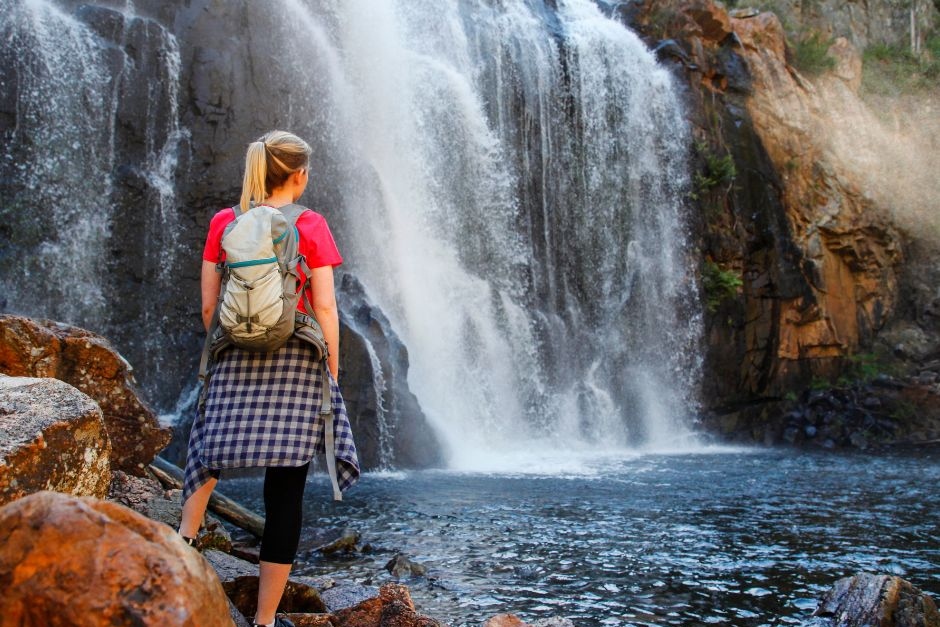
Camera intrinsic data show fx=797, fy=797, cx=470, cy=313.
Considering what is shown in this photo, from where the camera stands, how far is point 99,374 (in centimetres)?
466

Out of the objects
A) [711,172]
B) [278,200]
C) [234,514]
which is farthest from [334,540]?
[711,172]

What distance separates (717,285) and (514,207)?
15.2 feet

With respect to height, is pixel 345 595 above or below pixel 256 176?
below

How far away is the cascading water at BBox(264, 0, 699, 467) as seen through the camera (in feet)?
43.8

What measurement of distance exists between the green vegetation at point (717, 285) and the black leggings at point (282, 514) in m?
14.9

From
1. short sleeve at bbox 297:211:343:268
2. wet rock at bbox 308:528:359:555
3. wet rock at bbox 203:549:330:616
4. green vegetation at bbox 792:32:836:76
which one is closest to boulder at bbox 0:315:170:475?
wet rock at bbox 203:549:330:616

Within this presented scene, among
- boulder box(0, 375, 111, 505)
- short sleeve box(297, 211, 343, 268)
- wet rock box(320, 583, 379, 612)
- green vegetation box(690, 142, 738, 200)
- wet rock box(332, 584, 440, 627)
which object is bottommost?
wet rock box(320, 583, 379, 612)

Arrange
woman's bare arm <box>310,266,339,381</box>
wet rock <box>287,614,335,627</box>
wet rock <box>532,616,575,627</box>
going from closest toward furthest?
woman's bare arm <box>310,266,339,381</box> < wet rock <box>287,614,335,627</box> < wet rock <box>532,616,575,627</box>

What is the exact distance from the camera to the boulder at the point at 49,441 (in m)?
2.50

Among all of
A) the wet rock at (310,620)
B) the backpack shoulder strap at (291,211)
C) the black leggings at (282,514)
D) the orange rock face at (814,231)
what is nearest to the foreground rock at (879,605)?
the wet rock at (310,620)

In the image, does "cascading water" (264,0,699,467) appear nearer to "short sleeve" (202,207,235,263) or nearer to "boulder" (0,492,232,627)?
Answer: "short sleeve" (202,207,235,263)

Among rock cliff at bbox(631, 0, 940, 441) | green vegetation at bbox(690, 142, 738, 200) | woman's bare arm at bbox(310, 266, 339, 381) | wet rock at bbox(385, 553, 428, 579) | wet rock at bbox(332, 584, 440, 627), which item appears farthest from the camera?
green vegetation at bbox(690, 142, 738, 200)

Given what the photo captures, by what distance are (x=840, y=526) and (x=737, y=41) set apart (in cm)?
1447

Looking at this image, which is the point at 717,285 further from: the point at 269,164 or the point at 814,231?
the point at 269,164
